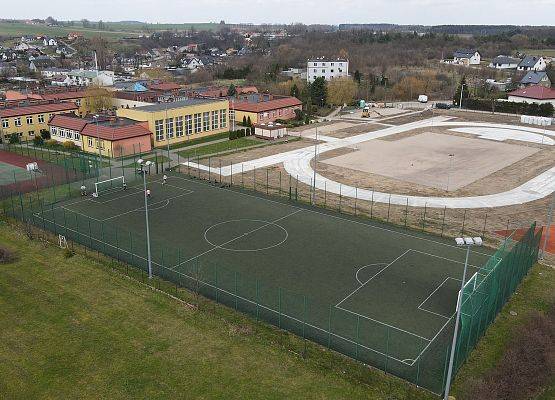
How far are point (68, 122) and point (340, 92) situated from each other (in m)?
48.6

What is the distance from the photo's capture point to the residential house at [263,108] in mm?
72875

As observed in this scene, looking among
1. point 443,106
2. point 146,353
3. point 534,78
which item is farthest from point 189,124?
point 534,78

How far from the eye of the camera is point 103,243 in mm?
31797

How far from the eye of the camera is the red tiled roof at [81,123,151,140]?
54.6 meters

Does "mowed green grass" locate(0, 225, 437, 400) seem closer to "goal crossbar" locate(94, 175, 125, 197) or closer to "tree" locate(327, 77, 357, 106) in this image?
"goal crossbar" locate(94, 175, 125, 197)

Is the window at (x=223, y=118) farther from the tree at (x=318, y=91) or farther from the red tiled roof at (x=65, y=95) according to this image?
the tree at (x=318, y=91)

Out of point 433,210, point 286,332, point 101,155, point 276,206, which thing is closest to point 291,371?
point 286,332

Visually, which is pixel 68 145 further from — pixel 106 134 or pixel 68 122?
pixel 106 134

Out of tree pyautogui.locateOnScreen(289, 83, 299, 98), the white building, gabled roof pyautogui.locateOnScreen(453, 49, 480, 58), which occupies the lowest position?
tree pyautogui.locateOnScreen(289, 83, 299, 98)

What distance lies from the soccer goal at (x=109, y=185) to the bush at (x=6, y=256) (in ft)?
39.3

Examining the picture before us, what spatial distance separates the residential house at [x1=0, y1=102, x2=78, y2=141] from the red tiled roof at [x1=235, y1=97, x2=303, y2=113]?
2445cm

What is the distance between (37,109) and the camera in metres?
65.2

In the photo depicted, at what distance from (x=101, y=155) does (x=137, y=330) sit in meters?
36.6

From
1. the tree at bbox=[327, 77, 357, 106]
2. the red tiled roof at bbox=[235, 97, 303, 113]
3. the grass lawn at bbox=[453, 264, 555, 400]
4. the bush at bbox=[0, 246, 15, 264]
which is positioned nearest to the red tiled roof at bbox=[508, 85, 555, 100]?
the tree at bbox=[327, 77, 357, 106]
